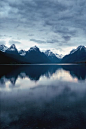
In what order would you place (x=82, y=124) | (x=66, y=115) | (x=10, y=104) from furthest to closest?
1. (x=10, y=104)
2. (x=66, y=115)
3. (x=82, y=124)

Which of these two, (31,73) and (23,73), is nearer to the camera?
(23,73)

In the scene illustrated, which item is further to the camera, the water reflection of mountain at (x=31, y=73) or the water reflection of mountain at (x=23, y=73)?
the water reflection of mountain at (x=31, y=73)

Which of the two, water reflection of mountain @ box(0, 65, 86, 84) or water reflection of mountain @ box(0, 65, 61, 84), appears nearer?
water reflection of mountain @ box(0, 65, 61, 84)

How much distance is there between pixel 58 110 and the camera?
14617mm

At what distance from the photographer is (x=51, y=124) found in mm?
11344

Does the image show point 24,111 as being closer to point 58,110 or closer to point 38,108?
point 38,108

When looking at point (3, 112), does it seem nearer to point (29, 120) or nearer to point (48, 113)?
point (29, 120)

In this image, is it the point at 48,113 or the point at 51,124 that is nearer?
the point at 51,124

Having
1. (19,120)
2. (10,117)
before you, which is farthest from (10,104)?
(19,120)

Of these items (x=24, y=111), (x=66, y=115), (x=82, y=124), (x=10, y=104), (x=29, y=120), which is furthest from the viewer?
(x=10, y=104)

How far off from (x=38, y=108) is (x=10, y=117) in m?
3.70

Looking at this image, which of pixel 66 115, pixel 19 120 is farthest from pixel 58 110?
pixel 19 120

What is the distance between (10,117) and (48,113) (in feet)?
13.5

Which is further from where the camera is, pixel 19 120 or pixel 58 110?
pixel 58 110
